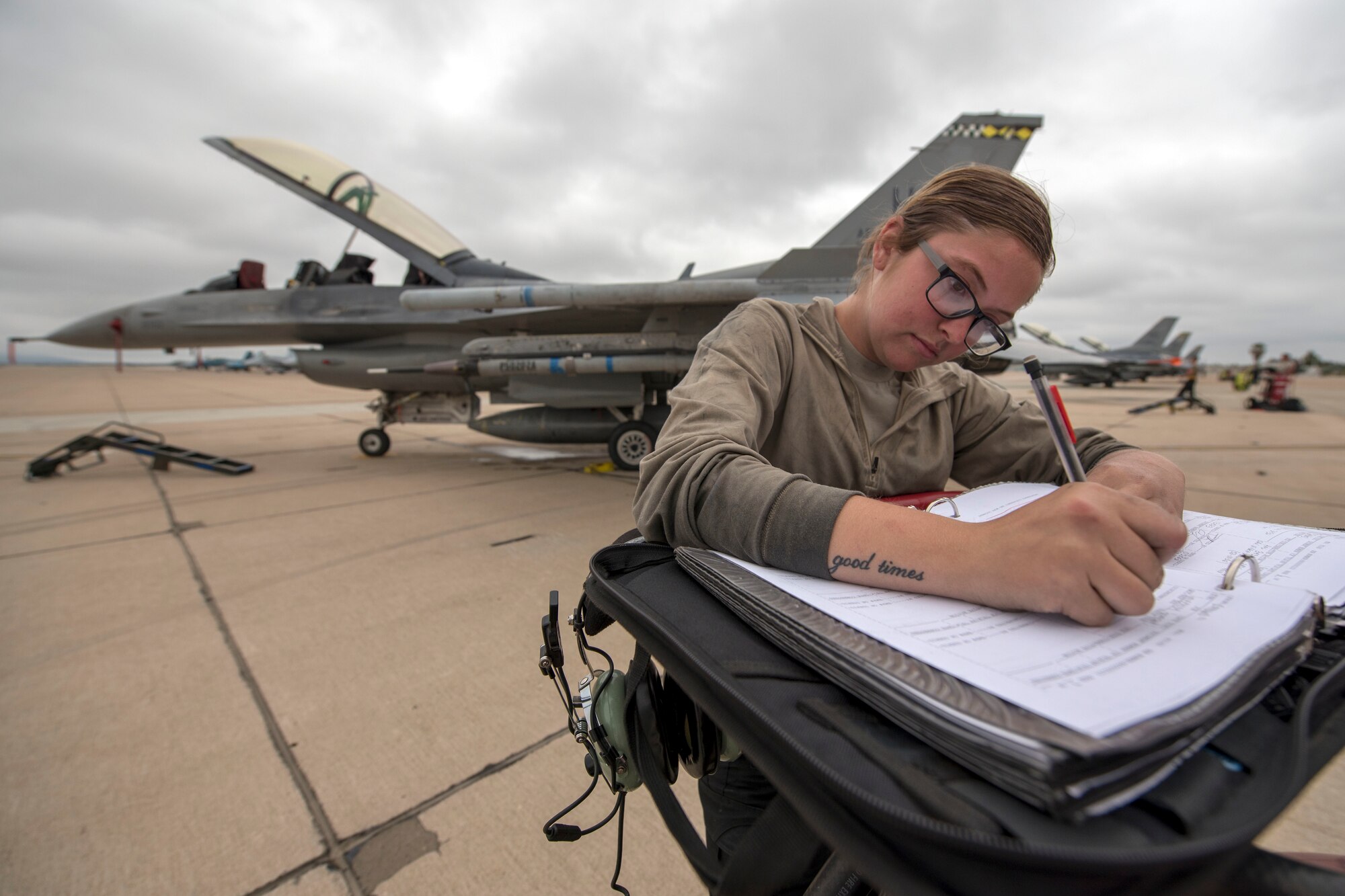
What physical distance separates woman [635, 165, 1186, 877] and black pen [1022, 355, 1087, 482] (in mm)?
73

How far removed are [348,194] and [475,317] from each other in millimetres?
2051

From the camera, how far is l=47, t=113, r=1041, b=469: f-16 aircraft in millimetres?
4184

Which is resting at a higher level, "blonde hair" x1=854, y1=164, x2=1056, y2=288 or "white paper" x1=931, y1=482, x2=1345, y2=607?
"blonde hair" x1=854, y1=164, x2=1056, y2=288

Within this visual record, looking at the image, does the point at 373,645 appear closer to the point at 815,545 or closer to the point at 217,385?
the point at 815,545

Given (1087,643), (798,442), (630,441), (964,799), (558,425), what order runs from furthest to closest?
1. (558,425)
2. (630,441)
3. (798,442)
4. (1087,643)
5. (964,799)

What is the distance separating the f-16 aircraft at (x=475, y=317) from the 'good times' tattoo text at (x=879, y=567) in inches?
145

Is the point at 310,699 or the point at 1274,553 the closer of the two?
the point at 1274,553

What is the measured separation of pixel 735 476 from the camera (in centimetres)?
67

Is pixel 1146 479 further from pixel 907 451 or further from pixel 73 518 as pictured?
pixel 73 518

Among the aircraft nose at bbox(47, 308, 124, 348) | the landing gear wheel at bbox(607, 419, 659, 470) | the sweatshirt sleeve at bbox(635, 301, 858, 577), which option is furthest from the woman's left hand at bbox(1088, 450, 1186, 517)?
the aircraft nose at bbox(47, 308, 124, 348)

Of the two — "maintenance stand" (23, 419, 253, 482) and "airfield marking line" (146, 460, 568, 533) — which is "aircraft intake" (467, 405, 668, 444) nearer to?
"airfield marking line" (146, 460, 568, 533)

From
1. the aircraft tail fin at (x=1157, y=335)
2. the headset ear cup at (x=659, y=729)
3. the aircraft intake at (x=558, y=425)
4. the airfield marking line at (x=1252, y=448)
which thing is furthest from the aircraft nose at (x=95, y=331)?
the aircraft tail fin at (x=1157, y=335)

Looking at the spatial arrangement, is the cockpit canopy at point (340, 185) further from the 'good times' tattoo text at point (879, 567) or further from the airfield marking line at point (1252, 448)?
the airfield marking line at point (1252, 448)

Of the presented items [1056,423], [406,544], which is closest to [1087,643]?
[1056,423]
